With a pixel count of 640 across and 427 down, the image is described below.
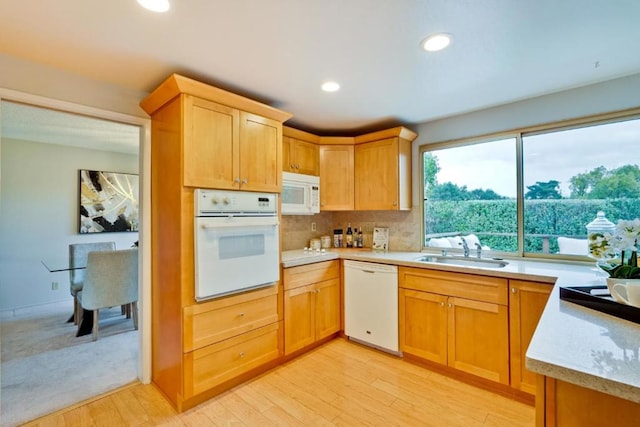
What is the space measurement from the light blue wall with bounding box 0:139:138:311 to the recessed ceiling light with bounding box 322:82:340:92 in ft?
14.4

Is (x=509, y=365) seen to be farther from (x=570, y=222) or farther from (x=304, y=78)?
(x=304, y=78)

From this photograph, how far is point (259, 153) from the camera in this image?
2.33 meters

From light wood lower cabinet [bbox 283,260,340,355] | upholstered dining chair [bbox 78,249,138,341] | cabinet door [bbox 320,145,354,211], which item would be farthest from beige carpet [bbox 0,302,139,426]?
cabinet door [bbox 320,145,354,211]

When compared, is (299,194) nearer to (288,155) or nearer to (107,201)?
(288,155)

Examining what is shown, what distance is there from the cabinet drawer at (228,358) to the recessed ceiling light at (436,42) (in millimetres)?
2338

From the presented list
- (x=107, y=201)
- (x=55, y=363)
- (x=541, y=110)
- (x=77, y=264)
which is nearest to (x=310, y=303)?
(x=55, y=363)

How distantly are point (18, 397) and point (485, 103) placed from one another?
4467 millimetres

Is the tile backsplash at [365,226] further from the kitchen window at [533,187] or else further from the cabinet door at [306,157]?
the cabinet door at [306,157]

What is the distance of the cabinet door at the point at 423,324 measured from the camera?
2426 millimetres

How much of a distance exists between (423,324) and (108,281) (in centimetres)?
330

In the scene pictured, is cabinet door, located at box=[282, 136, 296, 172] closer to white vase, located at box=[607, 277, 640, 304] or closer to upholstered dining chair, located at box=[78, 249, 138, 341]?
upholstered dining chair, located at box=[78, 249, 138, 341]

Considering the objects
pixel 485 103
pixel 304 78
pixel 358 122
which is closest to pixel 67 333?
pixel 304 78

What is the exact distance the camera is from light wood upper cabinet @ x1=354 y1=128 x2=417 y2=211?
3.08 m

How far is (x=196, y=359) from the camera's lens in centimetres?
199
